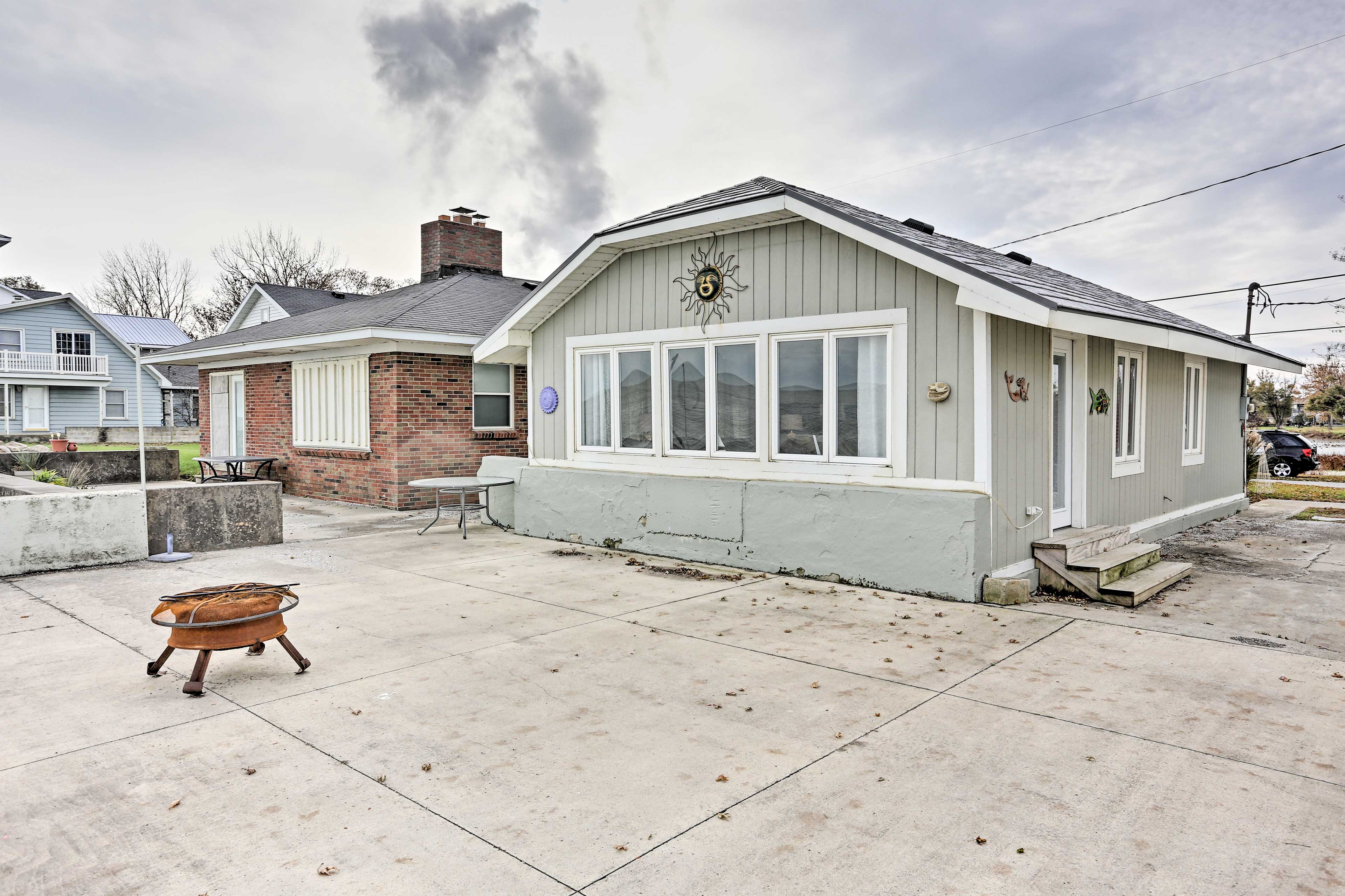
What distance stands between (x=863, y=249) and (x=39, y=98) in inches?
719

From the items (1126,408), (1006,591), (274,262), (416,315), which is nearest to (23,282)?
(274,262)

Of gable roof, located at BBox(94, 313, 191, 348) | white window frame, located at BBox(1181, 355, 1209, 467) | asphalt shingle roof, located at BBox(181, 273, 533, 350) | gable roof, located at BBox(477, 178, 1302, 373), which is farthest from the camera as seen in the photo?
gable roof, located at BBox(94, 313, 191, 348)

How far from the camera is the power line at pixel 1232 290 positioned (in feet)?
85.0

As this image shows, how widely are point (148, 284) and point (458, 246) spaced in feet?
132

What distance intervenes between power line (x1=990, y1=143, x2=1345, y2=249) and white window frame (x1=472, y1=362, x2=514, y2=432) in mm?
10100

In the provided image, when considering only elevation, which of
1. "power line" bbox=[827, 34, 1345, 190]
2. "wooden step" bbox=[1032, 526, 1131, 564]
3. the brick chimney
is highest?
"power line" bbox=[827, 34, 1345, 190]

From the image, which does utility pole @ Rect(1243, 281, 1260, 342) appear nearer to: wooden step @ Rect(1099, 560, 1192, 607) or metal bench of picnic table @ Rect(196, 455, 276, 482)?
wooden step @ Rect(1099, 560, 1192, 607)

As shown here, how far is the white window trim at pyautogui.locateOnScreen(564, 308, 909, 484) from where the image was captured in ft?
23.6

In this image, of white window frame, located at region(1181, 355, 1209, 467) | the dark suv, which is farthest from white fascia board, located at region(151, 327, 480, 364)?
the dark suv

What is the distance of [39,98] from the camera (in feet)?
53.2

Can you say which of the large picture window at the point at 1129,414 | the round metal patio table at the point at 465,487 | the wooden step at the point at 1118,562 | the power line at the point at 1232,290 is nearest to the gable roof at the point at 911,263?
the large picture window at the point at 1129,414

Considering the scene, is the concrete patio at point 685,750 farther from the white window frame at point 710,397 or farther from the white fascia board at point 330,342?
the white fascia board at point 330,342

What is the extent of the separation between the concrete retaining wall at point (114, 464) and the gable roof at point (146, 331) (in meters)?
28.4

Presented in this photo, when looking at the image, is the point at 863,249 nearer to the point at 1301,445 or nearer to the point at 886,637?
the point at 886,637
